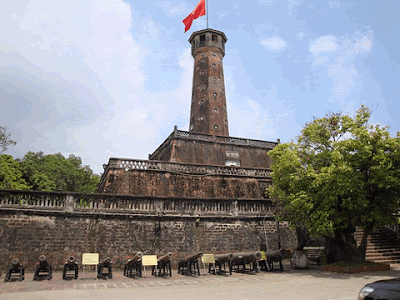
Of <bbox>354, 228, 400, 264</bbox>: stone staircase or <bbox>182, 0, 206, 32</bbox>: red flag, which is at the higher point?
<bbox>182, 0, 206, 32</bbox>: red flag

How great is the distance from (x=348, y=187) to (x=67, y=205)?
12.0 m

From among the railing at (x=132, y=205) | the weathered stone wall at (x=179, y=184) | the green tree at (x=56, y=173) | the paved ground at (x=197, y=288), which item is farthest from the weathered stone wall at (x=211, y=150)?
the paved ground at (x=197, y=288)

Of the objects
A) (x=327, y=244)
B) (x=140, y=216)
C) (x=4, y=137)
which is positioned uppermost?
(x=4, y=137)

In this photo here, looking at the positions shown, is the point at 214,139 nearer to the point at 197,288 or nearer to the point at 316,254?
the point at 316,254

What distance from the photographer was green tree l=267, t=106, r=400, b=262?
12125 mm

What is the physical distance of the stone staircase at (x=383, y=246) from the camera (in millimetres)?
15242

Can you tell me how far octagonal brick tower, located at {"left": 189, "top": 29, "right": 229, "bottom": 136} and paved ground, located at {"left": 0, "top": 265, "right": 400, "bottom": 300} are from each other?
67.9 feet

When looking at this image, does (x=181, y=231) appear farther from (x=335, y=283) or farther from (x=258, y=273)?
(x=335, y=283)

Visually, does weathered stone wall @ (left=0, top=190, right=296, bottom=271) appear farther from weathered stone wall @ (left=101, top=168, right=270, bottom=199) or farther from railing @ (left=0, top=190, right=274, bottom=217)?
weathered stone wall @ (left=101, top=168, right=270, bottom=199)

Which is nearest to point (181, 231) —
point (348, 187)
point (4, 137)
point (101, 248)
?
point (101, 248)

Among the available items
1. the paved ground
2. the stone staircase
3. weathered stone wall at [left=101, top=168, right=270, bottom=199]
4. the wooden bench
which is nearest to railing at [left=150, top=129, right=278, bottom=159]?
weathered stone wall at [left=101, top=168, right=270, bottom=199]

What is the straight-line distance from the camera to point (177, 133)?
1065 inches

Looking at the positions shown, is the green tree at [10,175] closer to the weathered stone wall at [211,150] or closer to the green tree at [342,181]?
the weathered stone wall at [211,150]

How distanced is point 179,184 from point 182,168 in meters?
1.32
